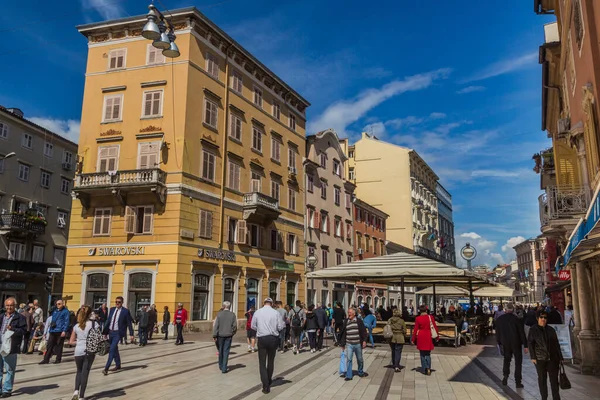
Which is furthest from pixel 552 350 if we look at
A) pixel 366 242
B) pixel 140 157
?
pixel 366 242

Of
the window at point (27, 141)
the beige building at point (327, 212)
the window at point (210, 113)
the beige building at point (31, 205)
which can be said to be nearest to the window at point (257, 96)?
the window at point (210, 113)

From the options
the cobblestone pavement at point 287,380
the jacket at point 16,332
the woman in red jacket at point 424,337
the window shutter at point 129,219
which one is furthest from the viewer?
the window shutter at point 129,219

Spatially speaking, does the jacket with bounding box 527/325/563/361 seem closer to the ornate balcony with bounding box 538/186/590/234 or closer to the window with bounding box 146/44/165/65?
the ornate balcony with bounding box 538/186/590/234

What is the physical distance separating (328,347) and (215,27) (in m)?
21.2

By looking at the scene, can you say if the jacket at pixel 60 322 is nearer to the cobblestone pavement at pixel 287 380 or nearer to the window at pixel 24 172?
the cobblestone pavement at pixel 287 380

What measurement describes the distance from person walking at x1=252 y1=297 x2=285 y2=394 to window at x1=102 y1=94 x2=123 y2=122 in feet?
73.7

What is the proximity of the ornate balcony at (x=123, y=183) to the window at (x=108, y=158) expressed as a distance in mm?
1029

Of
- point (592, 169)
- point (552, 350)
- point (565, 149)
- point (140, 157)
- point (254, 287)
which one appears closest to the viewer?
point (552, 350)

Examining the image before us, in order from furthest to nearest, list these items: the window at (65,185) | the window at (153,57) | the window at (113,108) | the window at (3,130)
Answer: the window at (65,185), the window at (3,130), the window at (153,57), the window at (113,108)

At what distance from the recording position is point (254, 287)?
1288 inches

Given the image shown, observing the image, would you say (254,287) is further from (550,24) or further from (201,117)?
(550,24)

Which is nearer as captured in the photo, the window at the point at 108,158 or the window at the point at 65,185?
the window at the point at 108,158

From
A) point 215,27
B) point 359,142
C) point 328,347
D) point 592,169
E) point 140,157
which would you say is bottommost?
point 328,347

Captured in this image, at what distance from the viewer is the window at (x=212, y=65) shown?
30.4 metres
